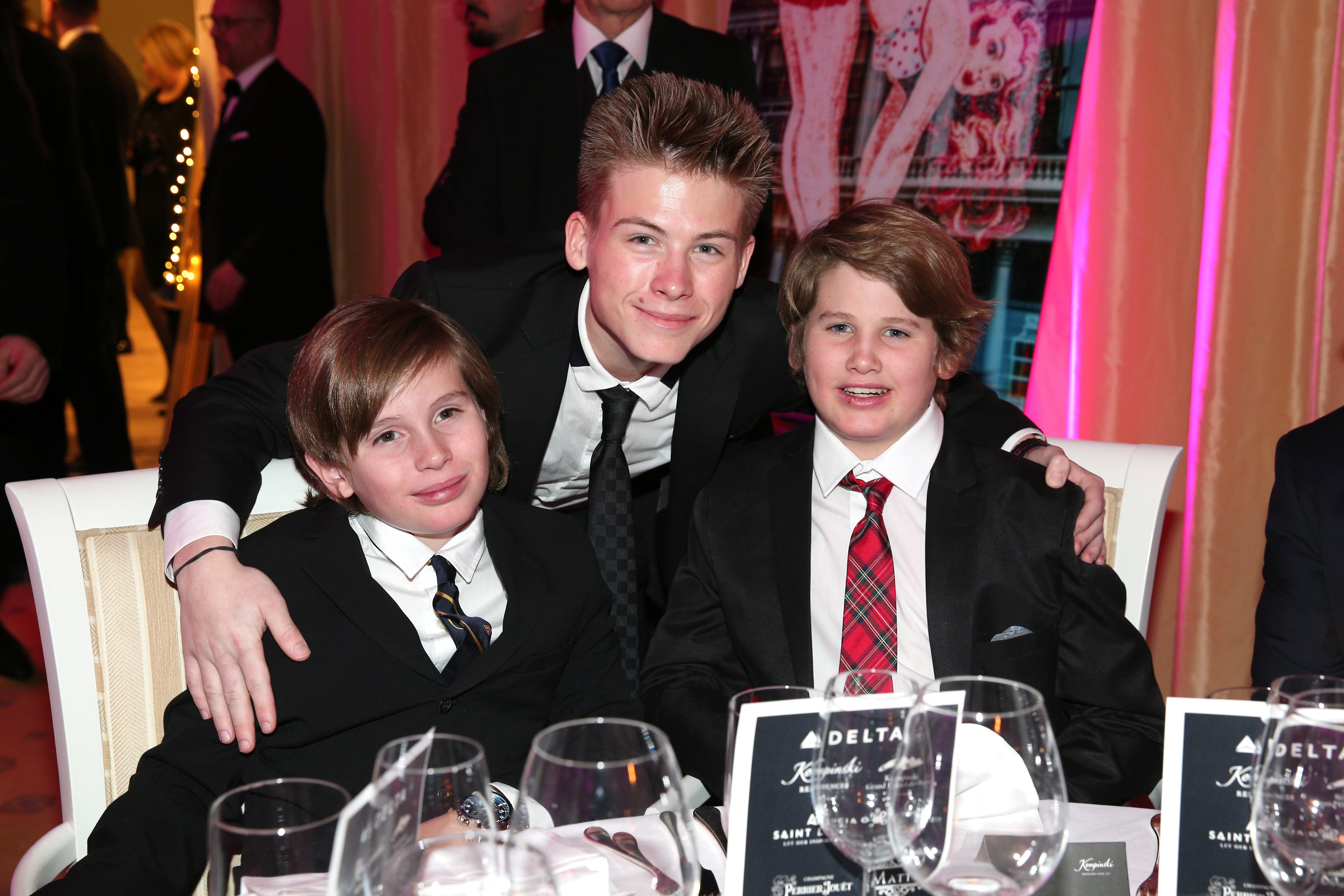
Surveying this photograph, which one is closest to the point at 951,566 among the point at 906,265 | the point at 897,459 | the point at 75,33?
the point at 897,459

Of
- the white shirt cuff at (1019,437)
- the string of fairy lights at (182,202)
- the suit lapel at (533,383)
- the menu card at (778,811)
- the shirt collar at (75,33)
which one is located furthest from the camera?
the string of fairy lights at (182,202)

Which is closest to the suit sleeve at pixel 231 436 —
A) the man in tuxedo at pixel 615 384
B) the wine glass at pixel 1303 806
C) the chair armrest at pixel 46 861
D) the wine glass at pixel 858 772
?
the man in tuxedo at pixel 615 384

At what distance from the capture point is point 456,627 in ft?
4.77

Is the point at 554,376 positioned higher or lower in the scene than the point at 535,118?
lower

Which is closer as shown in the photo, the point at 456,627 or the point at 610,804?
the point at 610,804

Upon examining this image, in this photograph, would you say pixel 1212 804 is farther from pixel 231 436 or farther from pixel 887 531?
pixel 231 436

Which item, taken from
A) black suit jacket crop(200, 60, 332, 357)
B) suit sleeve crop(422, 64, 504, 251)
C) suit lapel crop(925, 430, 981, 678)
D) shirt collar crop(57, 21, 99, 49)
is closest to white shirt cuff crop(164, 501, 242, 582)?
suit lapel crop(925, 430, 981, 678)

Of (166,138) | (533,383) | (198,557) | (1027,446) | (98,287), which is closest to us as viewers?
(198,557)

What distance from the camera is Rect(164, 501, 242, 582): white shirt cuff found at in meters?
1.35

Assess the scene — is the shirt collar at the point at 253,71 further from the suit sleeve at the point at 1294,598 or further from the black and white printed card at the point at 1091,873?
the black and white printed card at the point at 1091,873

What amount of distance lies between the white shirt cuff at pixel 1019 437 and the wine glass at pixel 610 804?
1.09 metres

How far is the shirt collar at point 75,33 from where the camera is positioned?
5086mm

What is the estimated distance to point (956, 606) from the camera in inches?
60.1

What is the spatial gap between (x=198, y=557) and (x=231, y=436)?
23 cm
